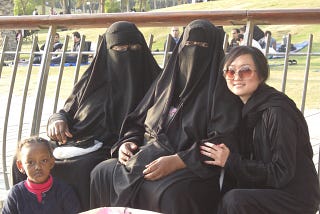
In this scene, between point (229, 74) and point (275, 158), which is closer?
point (275, 158)

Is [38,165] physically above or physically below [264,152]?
below

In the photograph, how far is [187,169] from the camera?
9.84 ft

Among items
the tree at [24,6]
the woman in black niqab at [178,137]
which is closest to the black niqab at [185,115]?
the woman in black niqab at [178,137]

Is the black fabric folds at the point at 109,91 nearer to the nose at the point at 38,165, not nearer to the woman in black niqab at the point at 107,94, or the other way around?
the woman in black niqab at the point at 107,94

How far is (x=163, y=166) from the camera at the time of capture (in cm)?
297

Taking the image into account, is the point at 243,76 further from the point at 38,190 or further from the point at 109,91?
the point at 38,190

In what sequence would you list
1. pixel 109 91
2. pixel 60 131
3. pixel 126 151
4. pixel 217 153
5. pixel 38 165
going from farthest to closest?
pixel 109 91 < pixel 60 131 < pixel 126 151 < pixel 38 165 < pixel 217 153

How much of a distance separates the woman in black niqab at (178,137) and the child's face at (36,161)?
12.1 inches

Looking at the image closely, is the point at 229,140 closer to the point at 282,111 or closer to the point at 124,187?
the point at 282,111

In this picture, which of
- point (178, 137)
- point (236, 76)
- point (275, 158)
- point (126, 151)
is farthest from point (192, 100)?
point (275, 158)

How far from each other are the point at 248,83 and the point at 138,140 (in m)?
0.86

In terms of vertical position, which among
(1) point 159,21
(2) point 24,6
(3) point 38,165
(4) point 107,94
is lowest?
(2) point 24,6

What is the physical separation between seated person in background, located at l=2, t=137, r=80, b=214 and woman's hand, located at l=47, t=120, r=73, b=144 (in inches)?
15.1

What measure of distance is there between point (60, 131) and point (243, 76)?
4.45ft
